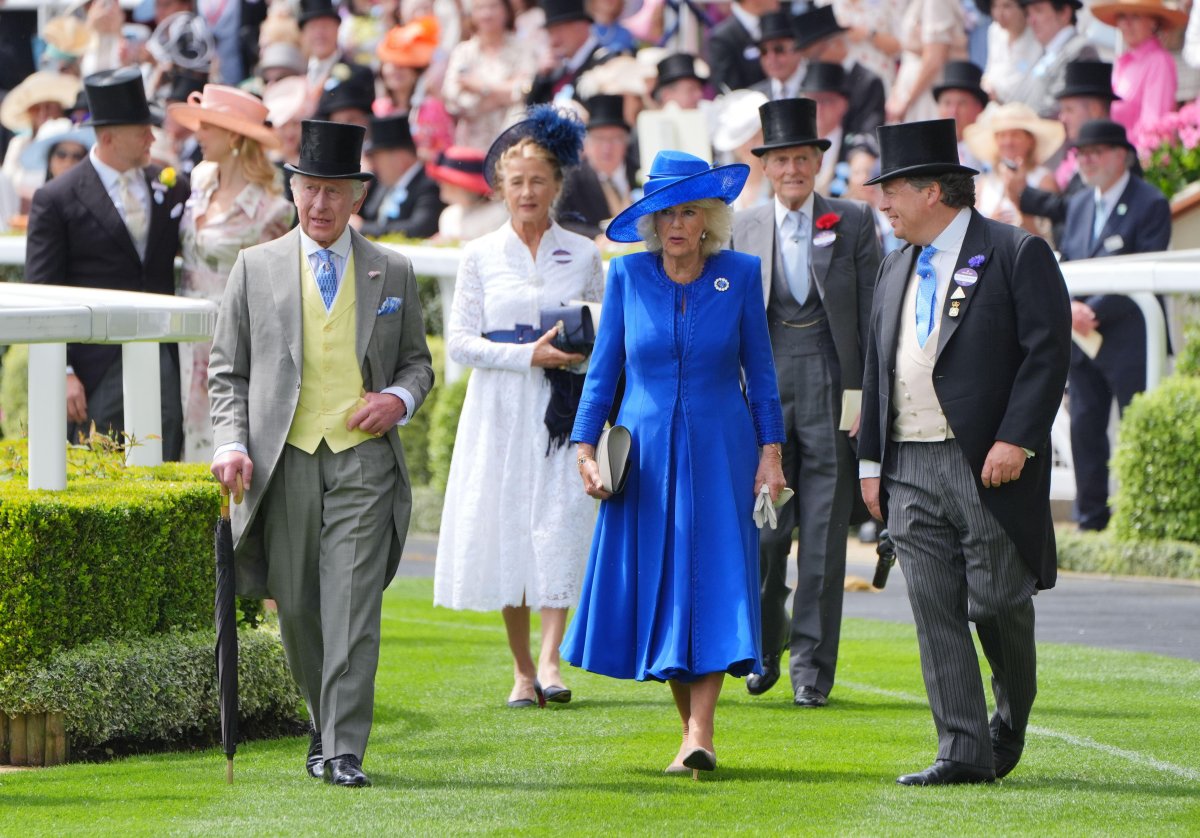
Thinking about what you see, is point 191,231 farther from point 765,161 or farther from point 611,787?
point 611,787

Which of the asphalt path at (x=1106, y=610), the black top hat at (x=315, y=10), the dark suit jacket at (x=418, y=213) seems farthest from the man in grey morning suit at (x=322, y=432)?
the black top hat at (x=315, y=10)

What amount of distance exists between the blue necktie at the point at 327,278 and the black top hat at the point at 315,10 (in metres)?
12.1

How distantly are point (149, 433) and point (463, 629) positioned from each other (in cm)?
300

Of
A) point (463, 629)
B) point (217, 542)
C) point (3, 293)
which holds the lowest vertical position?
point (463, 629)

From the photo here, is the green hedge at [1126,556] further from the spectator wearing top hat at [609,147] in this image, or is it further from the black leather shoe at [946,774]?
the black leather shoe at [946,774]

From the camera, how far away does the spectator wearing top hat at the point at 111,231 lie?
9938mm

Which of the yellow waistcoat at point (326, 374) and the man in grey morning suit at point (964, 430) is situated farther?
the yellow waistcoat at point (326, 374)

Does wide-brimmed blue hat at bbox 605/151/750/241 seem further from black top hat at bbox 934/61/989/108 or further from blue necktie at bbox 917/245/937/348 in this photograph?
black top hat at bbox 934/61/989/108

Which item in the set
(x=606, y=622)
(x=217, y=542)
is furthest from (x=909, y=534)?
(x=217, y=542)

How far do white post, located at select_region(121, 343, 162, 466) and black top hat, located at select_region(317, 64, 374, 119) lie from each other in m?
9.14

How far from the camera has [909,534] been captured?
6.72m

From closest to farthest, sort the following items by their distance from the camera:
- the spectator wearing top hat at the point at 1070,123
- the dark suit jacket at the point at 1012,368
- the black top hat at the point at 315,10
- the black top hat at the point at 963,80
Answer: the dark suit jacket at the point at 1012,368, the spectator wearing top hat at the point at 1070,123, the black top hat at the point at 963,80, the black top hat at the point at 315,10

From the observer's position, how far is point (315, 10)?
18.7 meters

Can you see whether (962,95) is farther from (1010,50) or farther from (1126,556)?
(1126,556)
